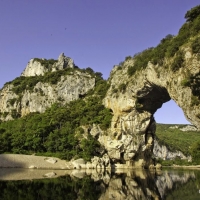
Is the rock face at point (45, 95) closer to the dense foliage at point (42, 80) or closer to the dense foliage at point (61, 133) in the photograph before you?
the dense foliage at point (42, 80)

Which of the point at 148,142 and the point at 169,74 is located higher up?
the point at 169,74

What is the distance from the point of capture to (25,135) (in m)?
51.2

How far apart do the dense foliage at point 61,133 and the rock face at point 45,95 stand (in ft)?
34.3

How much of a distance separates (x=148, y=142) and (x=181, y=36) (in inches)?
1095

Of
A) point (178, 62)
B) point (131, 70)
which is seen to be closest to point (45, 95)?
point (131, 70)

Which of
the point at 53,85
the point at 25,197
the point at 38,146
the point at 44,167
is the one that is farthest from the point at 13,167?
the point at 53,85

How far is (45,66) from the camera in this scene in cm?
8919

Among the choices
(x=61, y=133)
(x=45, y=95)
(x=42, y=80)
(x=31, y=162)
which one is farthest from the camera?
(x=42, y=80)

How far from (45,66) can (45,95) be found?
65.2ft

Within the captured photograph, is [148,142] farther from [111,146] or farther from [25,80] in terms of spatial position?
[25,80]

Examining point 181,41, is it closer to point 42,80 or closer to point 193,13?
point 193,13

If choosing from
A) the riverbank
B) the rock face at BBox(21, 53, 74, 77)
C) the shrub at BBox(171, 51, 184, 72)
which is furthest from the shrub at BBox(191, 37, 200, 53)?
the rock face at BBox(21, 53, 74, 77)

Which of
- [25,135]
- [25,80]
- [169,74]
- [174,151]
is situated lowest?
[174,151]

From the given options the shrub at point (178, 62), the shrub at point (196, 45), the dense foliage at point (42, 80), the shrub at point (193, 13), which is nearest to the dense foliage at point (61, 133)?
the dense foliage at point (42, 80)
